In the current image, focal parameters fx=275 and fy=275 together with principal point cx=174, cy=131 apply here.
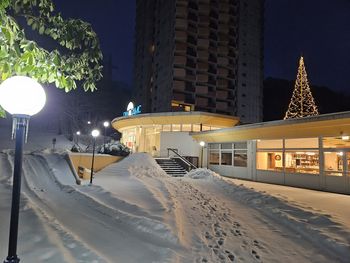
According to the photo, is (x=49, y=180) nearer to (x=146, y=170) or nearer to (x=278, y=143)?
(x=146, y=170)

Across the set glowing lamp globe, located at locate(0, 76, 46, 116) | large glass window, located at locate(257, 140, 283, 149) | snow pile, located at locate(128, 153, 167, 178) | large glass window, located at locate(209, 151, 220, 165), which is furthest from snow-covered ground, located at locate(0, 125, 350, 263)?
large glass window, located at locate(209, 151, 220, 165)

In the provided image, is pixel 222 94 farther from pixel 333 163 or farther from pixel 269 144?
pixel 333 163

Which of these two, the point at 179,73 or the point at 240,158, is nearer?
the point at 240,158

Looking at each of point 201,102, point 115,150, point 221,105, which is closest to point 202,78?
point 201,102

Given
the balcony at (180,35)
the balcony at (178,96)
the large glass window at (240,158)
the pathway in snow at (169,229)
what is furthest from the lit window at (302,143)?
the balcony at (180,35)

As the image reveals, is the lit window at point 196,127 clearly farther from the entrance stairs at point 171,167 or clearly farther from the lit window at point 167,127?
the entrance stairs at point 171,167

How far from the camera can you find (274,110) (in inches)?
2576

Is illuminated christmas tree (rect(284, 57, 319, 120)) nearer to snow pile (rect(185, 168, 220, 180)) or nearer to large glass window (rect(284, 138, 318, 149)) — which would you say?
large glass window (rect(284, 138, 318, 149))

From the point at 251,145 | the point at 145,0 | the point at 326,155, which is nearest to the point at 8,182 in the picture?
the point at 251,145

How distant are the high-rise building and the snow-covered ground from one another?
39372 millimetres

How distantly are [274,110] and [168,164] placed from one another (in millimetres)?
49338

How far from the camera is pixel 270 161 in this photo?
18859 millimetres

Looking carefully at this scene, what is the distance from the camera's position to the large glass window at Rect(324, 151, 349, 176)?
14410 millimetres

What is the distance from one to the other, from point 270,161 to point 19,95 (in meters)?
17.9
